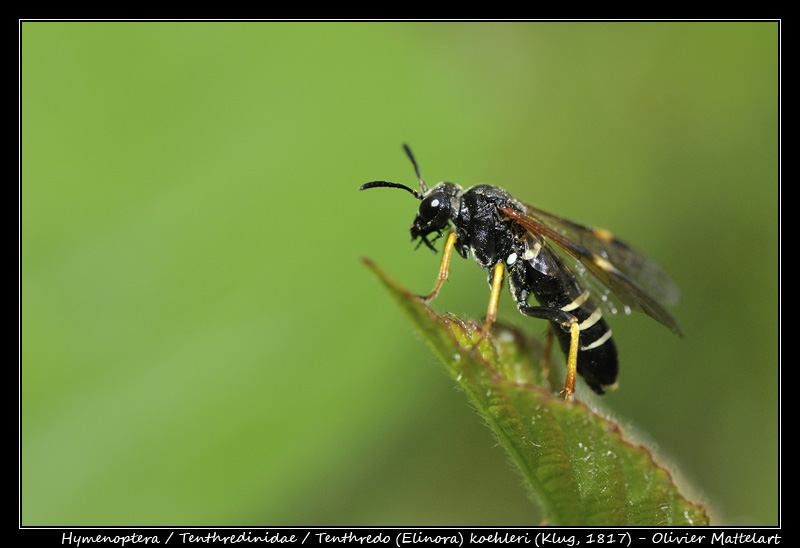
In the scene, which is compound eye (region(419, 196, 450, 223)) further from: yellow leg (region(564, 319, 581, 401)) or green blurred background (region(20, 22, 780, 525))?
yellow leg (region(564, 319, 581, 401))

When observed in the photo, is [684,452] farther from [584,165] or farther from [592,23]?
[592,23]

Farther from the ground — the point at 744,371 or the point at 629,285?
the point at 629,285

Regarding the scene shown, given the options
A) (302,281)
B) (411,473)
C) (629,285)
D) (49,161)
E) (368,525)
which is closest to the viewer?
(629,285)

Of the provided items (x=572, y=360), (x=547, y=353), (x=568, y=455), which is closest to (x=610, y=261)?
(x=547, y=353)

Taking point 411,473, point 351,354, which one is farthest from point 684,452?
point 351,354

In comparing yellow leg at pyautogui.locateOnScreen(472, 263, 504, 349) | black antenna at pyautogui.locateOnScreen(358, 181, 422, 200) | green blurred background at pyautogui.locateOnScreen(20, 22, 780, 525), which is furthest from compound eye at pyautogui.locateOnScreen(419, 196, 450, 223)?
green blurred background at pyautogui.locateOnScreen(20, 22, 780, 525)
